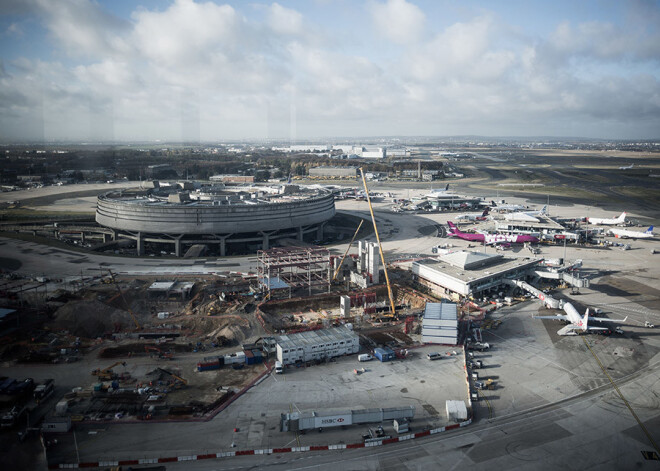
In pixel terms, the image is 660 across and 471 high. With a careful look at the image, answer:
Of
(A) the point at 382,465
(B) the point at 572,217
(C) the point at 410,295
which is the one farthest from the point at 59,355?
(B) the point at 572,217

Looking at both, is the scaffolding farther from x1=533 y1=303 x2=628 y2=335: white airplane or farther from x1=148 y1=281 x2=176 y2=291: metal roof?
x1=533 y1=303 x2=628 y2=335: white airplane

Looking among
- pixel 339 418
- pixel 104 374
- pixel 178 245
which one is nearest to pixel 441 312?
pixel 339 418

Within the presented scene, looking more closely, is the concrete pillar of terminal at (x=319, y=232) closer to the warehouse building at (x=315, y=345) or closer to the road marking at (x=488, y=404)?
the warehouse building at (x=315, y=345)

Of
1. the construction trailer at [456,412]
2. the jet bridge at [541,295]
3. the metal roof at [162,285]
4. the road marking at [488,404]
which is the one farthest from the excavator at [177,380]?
the jet bridge at [541,295]

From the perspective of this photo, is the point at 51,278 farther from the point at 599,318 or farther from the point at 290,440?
the point at 599,318

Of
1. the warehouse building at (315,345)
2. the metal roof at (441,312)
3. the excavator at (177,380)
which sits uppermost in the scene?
→ the metal roof at (441,312)

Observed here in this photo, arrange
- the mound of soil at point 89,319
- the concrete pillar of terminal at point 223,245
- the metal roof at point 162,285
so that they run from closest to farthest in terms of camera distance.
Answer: the mound of soil at point 89,319 < the metal roof at point 162,285 < the concrete pillar of terminal at point 223,245

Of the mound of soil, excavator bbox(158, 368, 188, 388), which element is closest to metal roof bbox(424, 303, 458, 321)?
excavator bbox(158, 368, 188, 388)
